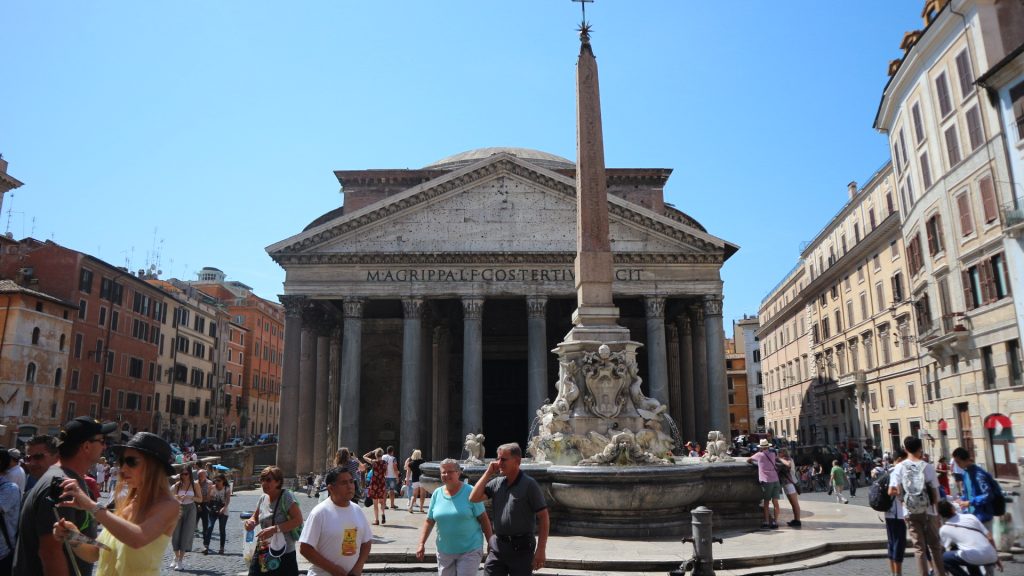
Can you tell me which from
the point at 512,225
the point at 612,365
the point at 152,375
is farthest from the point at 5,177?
the point at 612,365

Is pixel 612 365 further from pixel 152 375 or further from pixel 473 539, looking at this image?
pixel 152 375

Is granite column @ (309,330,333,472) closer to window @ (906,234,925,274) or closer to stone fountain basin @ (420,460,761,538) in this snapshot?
stone fountain basin @ (420,460,761,538)

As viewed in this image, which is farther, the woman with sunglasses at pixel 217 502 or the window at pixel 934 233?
the window at pixel 934 233

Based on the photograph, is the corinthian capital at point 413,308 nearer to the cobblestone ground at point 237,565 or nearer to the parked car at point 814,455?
the cobblestone ground at point 237,565

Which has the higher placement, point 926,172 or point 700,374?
point 926,172

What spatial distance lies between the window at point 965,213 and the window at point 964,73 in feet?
9.78

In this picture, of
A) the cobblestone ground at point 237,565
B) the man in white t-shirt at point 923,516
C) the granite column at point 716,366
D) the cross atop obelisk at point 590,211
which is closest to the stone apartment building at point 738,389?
the granite column at point 716,366

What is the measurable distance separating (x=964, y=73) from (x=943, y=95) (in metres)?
1.32

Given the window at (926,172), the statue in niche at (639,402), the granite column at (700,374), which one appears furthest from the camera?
the granite column at (700,374)

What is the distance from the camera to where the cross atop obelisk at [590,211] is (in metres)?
10.3


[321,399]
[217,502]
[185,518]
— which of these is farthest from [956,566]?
[321,399]

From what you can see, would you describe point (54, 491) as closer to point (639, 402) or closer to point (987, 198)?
point (639, 402)

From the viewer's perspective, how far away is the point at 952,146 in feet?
71.0

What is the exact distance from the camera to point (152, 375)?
44.7 metres
